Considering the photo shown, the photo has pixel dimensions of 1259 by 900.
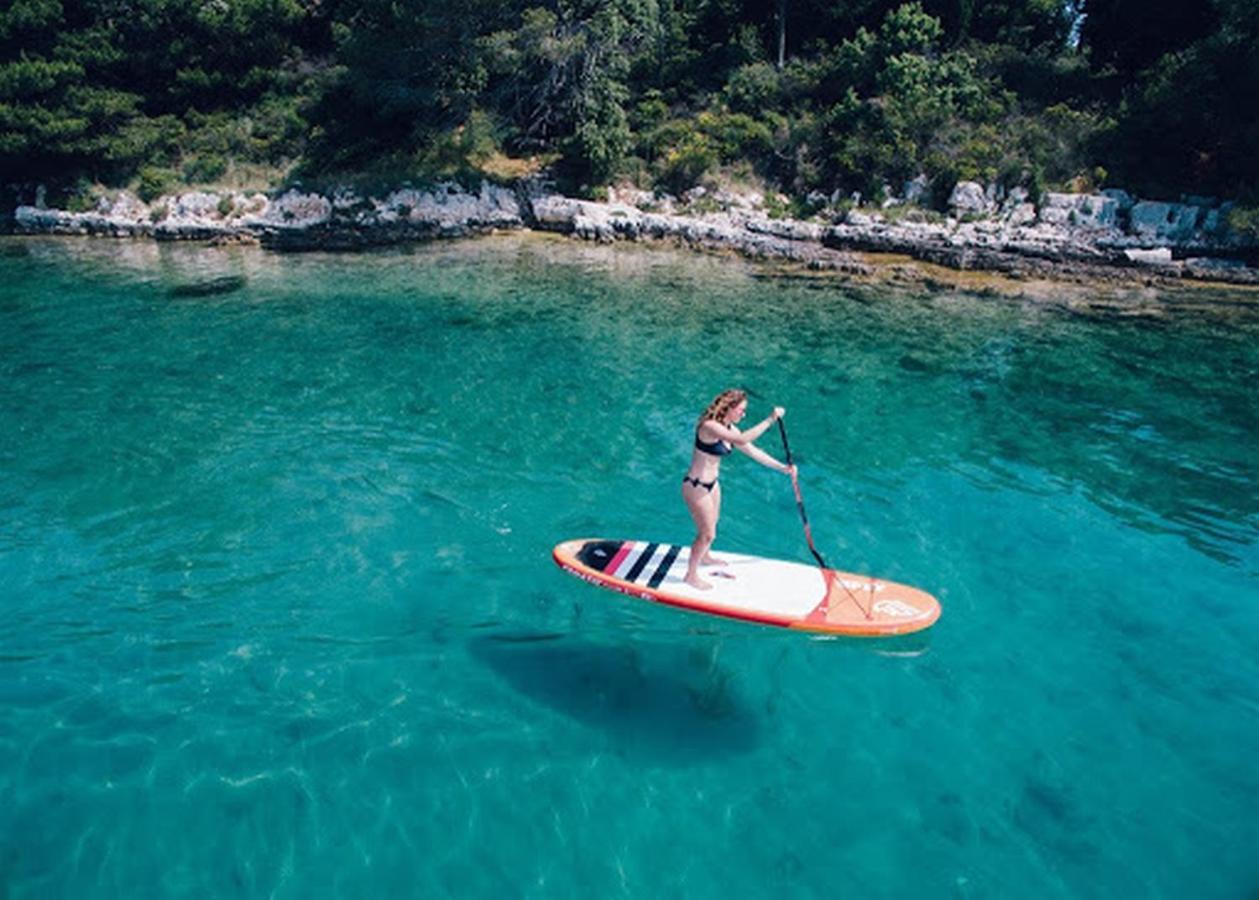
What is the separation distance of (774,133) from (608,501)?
103ft

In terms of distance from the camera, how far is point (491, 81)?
41.5 m

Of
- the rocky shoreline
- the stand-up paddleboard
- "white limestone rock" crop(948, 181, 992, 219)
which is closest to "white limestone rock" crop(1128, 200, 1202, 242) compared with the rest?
the rocky shoreline

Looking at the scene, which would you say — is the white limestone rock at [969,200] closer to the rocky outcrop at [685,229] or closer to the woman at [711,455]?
the rocky outcrop at [685,229]

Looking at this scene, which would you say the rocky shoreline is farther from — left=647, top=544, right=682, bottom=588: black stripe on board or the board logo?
the board logo

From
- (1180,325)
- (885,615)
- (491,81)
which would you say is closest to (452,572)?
(885,615)

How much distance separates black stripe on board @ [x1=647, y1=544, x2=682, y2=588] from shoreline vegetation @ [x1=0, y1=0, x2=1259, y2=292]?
22.9 metres

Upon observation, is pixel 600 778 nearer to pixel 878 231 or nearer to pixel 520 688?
pixel 520 688

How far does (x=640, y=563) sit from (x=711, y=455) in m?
1.98

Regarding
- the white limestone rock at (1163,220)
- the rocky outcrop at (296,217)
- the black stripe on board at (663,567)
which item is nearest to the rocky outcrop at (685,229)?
the rocky outcrop at (296,217)

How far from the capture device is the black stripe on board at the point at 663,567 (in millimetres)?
10102

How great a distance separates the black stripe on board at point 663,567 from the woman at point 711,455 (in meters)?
0.33

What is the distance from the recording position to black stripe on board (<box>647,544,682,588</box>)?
1010 cm

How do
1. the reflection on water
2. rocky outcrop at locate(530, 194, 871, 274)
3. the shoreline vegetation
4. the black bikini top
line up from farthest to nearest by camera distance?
rocky outcrop at locate(530, 194, 871, 274)
the shoreline vegetation
the black bikini top
the reflection on water

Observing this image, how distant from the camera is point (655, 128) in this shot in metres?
40.8
